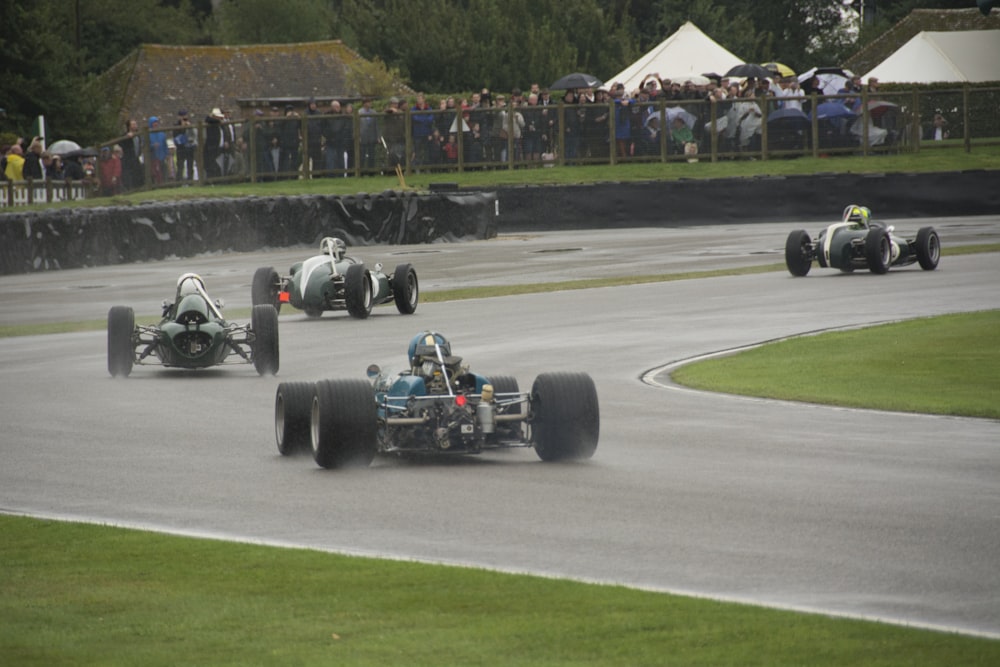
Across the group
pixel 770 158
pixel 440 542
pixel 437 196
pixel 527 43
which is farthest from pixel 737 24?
pixel 440 542

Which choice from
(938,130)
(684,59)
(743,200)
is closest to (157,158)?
(743,200)

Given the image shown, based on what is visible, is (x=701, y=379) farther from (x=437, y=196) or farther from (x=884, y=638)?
(x=437, y=196)

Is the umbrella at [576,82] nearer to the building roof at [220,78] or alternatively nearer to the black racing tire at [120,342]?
the black racing tire at [120,342]

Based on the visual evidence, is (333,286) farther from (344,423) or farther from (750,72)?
(750,72)

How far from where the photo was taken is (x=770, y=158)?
136 feet

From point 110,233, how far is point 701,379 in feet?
63.7

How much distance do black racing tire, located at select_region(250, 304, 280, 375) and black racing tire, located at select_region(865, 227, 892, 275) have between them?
1200 cm

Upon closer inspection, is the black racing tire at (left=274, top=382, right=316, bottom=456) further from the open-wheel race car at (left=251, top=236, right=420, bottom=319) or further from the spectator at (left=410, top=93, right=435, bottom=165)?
the spectator at (left=410, top=93, right=435, bottom=165)

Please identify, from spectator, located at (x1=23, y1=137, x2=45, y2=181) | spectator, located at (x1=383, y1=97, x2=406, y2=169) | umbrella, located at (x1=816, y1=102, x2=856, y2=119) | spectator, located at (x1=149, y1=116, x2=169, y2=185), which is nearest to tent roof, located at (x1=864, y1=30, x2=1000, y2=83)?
umbrella, located at (x1=816, y1=102, x2=856, y2=119)

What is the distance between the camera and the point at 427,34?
74.1m

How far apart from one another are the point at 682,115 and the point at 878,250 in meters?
16.0

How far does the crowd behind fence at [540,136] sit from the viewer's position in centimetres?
4091

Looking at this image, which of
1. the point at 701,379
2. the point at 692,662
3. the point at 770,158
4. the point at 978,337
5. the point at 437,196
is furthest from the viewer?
the point at 770,158

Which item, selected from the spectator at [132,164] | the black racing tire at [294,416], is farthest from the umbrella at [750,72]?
the black racing tire at [294,416]
